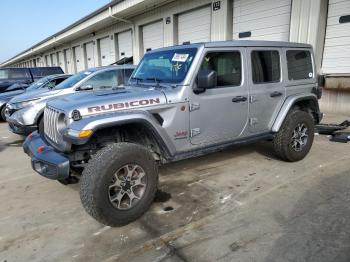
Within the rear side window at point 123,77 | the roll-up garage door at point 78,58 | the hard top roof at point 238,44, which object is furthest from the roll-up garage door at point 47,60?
the hard top roof at point 238,44

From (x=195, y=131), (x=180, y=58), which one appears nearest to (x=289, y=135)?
(x=195, y=131)

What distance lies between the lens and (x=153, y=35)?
16016 millimetres

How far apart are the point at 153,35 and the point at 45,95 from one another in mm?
10316

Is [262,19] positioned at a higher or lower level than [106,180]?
higher

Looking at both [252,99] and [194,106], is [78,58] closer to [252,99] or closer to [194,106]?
[252,99]

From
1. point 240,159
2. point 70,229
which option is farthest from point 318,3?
point 70,229

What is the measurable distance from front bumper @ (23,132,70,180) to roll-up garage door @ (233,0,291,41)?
8786 mm

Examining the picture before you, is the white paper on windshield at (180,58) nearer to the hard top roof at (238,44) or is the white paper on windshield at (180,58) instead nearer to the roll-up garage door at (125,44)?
the hard top roof at (238,44)

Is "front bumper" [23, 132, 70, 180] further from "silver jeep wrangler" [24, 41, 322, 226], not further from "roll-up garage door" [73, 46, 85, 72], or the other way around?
Answer: "roll-up garage door" [73, 46, 85, 72]

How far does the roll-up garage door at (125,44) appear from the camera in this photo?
18.5 metres

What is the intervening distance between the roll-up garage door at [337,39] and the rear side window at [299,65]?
4.45m

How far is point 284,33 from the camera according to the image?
973 cm

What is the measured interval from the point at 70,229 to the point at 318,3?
886 cm

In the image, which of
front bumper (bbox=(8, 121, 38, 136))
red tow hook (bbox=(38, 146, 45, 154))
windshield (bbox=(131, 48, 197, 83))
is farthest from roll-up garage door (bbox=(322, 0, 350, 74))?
red tow hook (bbox=(38, 146, 45, 154))
